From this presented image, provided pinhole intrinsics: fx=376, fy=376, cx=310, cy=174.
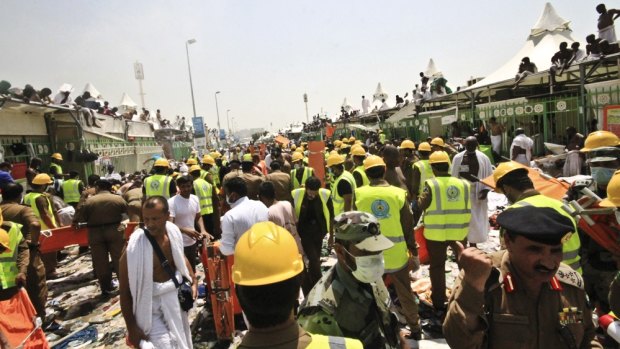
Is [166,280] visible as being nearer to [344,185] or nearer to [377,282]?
[377,282]

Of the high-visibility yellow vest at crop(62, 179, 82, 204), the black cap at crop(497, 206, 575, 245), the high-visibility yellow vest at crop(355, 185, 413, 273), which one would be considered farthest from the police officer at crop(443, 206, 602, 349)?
the high-visibility yellow vest at crop(62, 179, 82, 204)

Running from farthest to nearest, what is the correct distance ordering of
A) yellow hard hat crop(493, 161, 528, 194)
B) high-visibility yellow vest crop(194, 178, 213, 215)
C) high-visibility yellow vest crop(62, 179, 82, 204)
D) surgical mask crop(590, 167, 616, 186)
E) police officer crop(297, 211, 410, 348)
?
high-visibility yellow vest crop(62, 179, 82, 204), high-visibility yellow vest crop(194, 178, 213, 215), surgical mask crop(590, 167, 616, 186), yellow hard hat crop(493, 161, 528, 194), police officer crop(297, 211, 410, 348)

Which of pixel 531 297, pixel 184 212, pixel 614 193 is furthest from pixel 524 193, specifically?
pixel 184 212

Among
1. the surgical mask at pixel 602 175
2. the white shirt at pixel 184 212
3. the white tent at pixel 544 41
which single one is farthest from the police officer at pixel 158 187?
the white tent at pixel 544 41

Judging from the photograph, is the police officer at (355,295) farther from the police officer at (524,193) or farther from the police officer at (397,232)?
the police officer at (397,232)

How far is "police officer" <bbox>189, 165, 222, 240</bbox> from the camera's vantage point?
7309 millimetres

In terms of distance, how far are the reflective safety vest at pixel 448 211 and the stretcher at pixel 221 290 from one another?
8.04 ft

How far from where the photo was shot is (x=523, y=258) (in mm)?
1701

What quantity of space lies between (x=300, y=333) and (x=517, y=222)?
109 centimetres

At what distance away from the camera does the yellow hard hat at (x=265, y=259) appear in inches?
56.4

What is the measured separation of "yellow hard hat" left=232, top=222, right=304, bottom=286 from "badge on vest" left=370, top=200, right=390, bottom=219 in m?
2.53

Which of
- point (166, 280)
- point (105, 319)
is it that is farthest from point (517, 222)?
point (105, 319)

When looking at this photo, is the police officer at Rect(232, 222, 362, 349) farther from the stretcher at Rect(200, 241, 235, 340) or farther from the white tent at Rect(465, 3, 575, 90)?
the white tent at Rect(465, 3, 575, 90)

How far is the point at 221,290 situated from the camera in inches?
167
